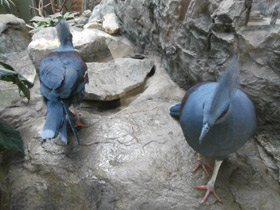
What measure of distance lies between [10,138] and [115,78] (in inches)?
64.2

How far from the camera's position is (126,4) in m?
4.32

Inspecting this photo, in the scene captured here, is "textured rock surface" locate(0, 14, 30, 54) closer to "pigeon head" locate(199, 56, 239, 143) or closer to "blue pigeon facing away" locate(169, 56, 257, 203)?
"blue pigeon facing away" locate(169, 56, 257, 203)

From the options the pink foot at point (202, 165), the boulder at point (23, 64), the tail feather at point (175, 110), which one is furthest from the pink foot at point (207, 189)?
the boulder at point (23, 64)

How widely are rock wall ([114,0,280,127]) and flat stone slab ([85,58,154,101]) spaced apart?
0.46 metres

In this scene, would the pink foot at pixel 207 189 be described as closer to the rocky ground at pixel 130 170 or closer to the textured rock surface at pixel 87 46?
the rocky ground at pixel 130 170

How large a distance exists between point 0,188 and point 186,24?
7.58ft

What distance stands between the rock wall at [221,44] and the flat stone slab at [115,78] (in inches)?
18.0

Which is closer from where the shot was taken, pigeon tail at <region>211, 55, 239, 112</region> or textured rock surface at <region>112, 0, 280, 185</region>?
pigeon tail at <region>211, 55, 239, 112</region>

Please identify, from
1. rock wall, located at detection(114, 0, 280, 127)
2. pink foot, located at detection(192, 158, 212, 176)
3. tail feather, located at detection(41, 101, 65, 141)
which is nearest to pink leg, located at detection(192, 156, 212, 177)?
pink foot, located at detection(192, 158, 212, 176)

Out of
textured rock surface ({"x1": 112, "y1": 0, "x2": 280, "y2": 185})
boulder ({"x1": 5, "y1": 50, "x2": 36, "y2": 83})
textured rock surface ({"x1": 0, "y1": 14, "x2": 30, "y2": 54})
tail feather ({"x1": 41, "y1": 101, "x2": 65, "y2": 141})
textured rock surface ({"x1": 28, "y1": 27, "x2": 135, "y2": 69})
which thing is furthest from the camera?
textured rock surface ({"x1": 0, "y1": 14, "x2": 30, "y2": 54})

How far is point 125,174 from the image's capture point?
76.4 inches

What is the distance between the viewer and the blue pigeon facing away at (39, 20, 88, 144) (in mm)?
1912

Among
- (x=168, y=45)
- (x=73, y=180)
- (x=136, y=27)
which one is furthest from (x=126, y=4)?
(x=73, y=180)

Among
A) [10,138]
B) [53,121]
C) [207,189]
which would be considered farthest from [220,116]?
[10,138]
